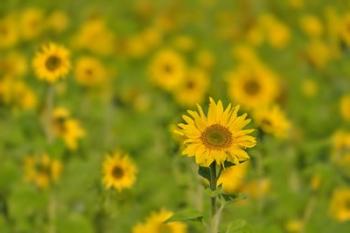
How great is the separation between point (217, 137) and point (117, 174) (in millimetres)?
1350

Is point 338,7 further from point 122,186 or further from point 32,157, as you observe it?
point 122,186

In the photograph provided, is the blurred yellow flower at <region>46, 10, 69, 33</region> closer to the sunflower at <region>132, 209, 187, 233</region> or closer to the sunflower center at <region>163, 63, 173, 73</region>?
the sunflower center at <region>163, 63, 173, 73</region>

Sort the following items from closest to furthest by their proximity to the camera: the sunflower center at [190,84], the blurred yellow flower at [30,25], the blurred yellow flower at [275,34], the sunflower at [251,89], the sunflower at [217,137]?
the sunflower at [217,137] < the sunflower at [251,89] < the sunflower center at [190,84] < the blurred yellow flower at [30,25] < the blurred yellow flower at [275,34]

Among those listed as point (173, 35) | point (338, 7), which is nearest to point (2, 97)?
point (173, 35)

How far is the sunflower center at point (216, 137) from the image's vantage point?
291cm

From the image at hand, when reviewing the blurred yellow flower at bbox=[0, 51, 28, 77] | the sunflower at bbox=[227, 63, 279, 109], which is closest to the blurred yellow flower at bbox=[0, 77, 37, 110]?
the blurred yellow flower at bbox=[0, 51, 28, 77]

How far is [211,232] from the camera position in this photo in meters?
3.08

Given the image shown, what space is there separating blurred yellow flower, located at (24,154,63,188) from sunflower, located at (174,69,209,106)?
1894mm

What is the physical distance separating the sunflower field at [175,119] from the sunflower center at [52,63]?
0.02 metres

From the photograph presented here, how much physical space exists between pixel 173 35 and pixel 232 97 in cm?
289

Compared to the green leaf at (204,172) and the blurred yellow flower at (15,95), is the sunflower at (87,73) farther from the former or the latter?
the green leaf at (204,172)

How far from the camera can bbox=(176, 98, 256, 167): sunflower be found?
2889mm

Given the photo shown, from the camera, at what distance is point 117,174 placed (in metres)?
4.20

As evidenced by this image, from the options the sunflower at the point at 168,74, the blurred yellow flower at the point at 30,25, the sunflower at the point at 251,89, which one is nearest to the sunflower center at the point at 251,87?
the sunflower at the point at 251,89
